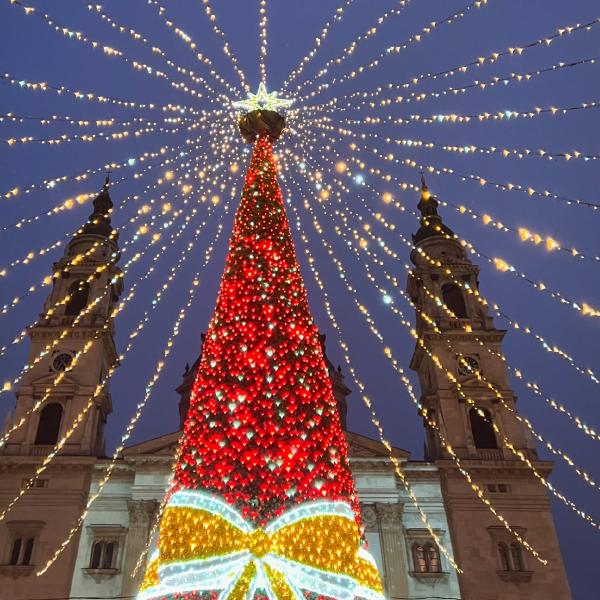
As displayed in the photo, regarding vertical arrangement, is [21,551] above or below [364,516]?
below

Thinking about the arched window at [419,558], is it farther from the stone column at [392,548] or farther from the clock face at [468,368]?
the clock face at [468,368]

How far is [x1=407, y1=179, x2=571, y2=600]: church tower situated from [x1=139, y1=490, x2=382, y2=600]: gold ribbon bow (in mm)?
13403

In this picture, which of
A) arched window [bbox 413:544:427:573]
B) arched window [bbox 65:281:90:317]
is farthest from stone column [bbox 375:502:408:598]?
arched window [bbox 65:281:90:317]

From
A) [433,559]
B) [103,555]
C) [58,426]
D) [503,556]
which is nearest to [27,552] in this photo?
[103,555]

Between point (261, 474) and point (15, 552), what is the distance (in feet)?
61.9

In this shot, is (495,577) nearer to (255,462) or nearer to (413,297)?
(413,297)

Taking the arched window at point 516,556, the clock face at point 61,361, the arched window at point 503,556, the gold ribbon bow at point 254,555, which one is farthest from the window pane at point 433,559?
the gold ribbon bow at point 254,555

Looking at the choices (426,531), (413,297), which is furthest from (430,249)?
(426,531)

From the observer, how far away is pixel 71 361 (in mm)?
27203

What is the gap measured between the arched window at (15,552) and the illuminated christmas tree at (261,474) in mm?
17549

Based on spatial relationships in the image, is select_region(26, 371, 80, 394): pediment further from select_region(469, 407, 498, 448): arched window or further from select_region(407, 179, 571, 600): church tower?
select_region(469, 407, 498, 448): arched window

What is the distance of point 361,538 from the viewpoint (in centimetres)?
807

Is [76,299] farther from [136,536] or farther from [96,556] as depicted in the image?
[96,556]

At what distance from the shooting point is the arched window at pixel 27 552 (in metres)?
22.4
